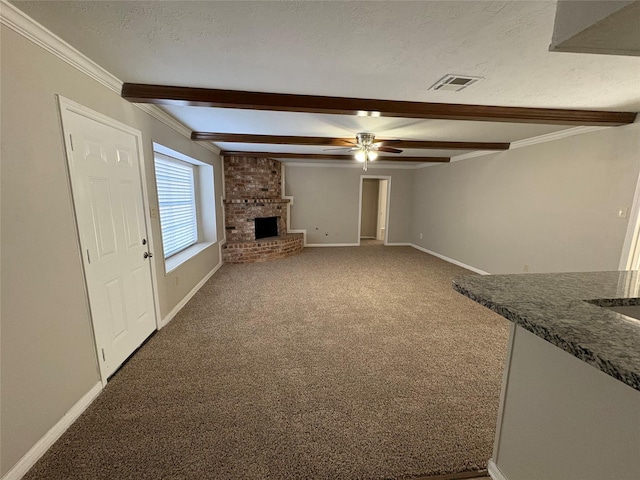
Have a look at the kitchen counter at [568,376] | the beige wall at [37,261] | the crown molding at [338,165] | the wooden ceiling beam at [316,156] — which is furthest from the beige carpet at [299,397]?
the crown molding at [338,165]

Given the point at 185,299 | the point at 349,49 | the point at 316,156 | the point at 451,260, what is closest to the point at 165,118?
the point at 185,299

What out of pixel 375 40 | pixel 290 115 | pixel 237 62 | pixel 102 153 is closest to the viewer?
pixel 375 40

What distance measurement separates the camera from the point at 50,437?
1465 millimetres

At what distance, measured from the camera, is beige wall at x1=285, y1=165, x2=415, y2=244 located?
6711mm

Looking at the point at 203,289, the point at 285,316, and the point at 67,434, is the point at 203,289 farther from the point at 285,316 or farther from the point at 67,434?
the point at 67,434

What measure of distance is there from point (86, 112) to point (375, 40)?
1878mm

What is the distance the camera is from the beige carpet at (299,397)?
4.55 ft

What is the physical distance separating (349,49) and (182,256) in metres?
3.28

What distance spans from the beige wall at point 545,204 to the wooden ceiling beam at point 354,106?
50 cm

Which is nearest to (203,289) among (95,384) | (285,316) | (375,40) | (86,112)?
(285,316)

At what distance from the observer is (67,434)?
1.54 m

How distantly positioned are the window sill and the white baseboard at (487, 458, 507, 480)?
123 inches

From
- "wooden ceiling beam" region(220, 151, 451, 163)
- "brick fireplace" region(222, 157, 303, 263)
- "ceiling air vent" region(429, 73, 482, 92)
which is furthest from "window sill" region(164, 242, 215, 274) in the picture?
"ceiling air vent" region(429, 73, 482, 92)

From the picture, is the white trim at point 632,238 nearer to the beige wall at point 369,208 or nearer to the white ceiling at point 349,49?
the white ceiling at point 349,49
